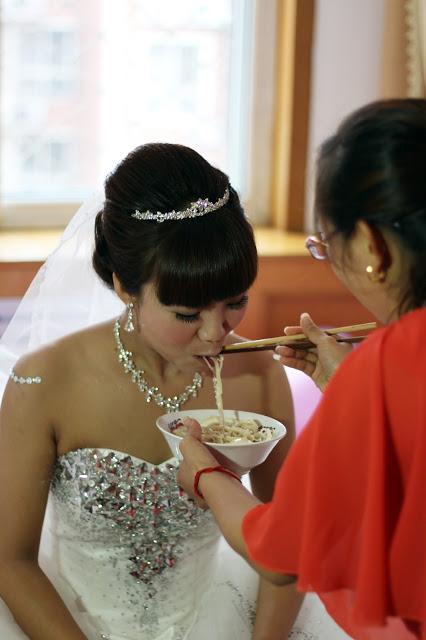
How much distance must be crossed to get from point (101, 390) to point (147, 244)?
1.17 feet

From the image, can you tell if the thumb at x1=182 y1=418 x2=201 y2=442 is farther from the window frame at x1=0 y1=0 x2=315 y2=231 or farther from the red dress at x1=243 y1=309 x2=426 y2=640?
the window frame at x1=0 y1=0 x2=315 y2=231

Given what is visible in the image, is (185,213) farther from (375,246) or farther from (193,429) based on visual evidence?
(375,246)

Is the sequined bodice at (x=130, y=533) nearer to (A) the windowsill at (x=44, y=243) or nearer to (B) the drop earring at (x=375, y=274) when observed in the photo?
(B) the drop earring at (x=375, y=274)

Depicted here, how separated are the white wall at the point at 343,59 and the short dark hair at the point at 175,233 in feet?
6.04

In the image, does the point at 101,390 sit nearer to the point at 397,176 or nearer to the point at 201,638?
the point at 201,638

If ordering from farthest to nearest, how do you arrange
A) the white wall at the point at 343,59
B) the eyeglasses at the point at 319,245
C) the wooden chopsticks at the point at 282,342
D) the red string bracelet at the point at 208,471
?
the white wall at the point at 343,59, the wooden chopsticks at the point at 282,342, the red string bracelet at the point at 208,471, the eyeglasses at the point at 319,245

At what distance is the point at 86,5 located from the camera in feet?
11.1

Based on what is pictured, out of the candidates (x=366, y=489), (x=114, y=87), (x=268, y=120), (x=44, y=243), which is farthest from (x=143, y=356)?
(x=268, y=120)

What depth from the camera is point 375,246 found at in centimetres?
115

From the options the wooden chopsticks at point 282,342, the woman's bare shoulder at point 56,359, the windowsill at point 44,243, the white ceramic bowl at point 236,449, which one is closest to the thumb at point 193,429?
the white ceramic bowl at point 236,449

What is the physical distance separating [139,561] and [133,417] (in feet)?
0.93

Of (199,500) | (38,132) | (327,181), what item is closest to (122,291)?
(199,500)

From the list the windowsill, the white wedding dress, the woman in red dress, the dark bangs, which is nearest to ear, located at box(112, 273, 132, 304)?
the dark bangs

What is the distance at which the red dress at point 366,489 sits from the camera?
3.72ft
